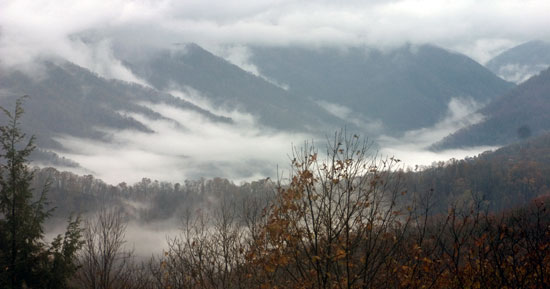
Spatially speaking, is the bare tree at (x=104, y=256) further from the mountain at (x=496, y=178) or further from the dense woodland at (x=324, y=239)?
the mountain at (x=496, y=178)

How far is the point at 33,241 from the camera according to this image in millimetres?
20516

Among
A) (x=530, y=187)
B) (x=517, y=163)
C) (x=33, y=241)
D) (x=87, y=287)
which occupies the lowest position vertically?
(x=87, y=287)

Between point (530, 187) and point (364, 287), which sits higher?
point (530, 187)

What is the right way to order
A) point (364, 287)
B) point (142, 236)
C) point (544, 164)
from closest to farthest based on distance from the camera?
1. point (364, 287)
2. point (142, 236)
3. point (544, 164)

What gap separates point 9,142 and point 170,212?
155m

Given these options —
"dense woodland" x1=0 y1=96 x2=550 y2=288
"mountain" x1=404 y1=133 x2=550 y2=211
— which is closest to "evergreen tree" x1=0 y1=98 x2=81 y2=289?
"dense woodland" x1=0 y1=96 x2=550 y2=288

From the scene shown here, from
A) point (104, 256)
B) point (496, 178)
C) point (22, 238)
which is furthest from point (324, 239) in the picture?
point (496, 178)

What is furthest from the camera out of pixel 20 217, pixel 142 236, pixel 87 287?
pixel 142 236

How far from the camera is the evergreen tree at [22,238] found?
19719 mm

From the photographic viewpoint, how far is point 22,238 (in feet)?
65.2

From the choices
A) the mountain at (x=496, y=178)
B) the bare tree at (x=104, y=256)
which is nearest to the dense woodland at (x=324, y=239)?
the bare tree at (x=104, y=256)

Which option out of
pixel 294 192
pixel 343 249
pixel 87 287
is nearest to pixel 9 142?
pixel 87 287

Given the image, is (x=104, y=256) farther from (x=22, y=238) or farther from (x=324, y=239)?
(x=324, y=239)

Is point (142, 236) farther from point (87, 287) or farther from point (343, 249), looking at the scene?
point (343, 249)
